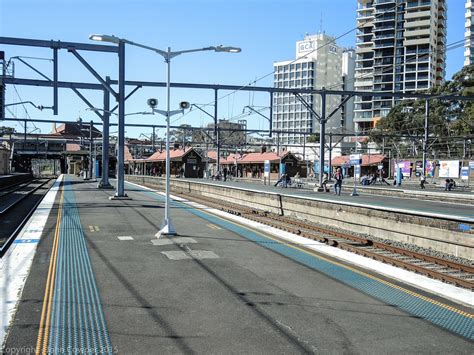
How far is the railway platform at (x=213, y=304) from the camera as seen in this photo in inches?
221

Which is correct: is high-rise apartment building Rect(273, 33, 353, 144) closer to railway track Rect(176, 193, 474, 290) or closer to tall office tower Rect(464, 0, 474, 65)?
tall office tower Rect(464, 0, 474, 65)

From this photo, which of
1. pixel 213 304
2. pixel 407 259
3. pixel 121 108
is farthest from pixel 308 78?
pixel 213 304

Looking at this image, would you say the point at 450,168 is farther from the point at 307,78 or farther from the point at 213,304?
the point at 307,78

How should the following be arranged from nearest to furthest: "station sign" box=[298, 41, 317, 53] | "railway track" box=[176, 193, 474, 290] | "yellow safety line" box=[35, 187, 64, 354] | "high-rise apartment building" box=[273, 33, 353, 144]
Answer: "yellow safety line" box=[35, 187, 64, 354] → "railway track" box=[176, 193, 474, 290] → "high-rise apartment building" box=[273, 33, 353, 144] → "station sign" box=[298, 41, 317, 53]

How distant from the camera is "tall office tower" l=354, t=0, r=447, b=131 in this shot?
117 metres

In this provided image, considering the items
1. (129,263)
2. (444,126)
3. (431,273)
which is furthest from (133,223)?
(444,126)

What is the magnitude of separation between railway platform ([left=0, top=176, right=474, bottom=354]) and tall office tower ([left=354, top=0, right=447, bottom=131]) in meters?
109

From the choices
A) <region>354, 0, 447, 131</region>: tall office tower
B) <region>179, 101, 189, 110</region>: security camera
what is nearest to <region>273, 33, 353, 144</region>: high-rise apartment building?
<region>354, 0, 447, 131</region>: tall office tower

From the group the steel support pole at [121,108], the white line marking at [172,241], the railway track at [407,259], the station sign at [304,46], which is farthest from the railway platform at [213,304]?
the station sign at [304,46]

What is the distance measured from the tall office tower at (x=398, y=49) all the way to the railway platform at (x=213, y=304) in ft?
359

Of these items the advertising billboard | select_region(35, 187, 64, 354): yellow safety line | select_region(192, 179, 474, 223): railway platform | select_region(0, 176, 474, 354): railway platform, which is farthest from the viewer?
the advertising billboard

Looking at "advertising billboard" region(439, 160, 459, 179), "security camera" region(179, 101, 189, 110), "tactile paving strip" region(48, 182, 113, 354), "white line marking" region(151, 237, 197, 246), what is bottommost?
"white line marking" region(151, 237, 197, 246)

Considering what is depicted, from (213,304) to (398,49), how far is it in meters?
127

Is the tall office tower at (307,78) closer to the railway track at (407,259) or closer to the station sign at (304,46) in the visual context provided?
the station sign at (304,46)
